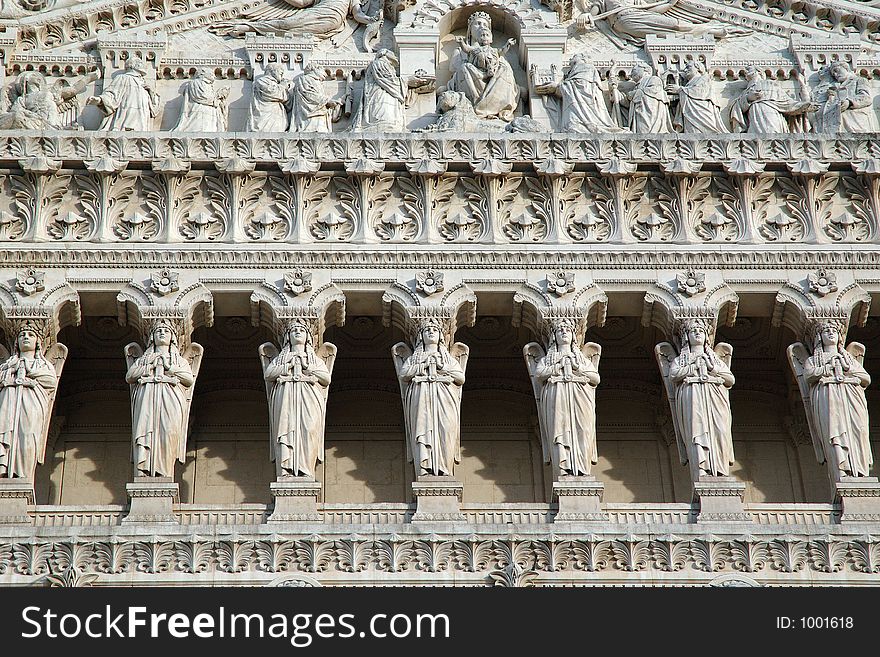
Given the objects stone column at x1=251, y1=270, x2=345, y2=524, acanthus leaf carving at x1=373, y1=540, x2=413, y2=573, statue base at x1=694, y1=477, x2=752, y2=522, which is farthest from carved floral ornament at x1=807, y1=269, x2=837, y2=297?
acanthus leaf carving at x1=373, y1=540, x2=413, y2=573

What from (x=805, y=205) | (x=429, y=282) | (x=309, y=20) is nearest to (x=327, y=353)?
(x=429, y=282)

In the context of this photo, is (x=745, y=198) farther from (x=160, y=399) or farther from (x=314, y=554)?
(x=160, y=399)

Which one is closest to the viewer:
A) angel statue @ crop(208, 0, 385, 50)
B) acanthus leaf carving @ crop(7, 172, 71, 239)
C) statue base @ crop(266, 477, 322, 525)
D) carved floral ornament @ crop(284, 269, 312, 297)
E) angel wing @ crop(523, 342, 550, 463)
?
statue base @ crop(266, 477, 322, 525)

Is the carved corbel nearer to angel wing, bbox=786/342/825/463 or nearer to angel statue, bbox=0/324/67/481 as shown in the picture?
angel wing, bbox=786/342/825/463

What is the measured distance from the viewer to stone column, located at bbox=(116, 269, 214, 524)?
20.4m

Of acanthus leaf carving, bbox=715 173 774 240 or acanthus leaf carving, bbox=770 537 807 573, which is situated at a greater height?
acanthus leaf carving, bbox=715 173 774 240

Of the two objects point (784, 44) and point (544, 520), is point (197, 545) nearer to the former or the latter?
point (544, 520)

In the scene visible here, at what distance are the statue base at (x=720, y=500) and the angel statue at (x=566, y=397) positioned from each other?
123 centimetres

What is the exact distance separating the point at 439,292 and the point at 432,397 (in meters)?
1.40

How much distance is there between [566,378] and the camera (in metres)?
21.2

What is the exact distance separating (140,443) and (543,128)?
6400 millimetres

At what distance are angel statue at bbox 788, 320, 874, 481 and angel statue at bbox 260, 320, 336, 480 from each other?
5.39 m
